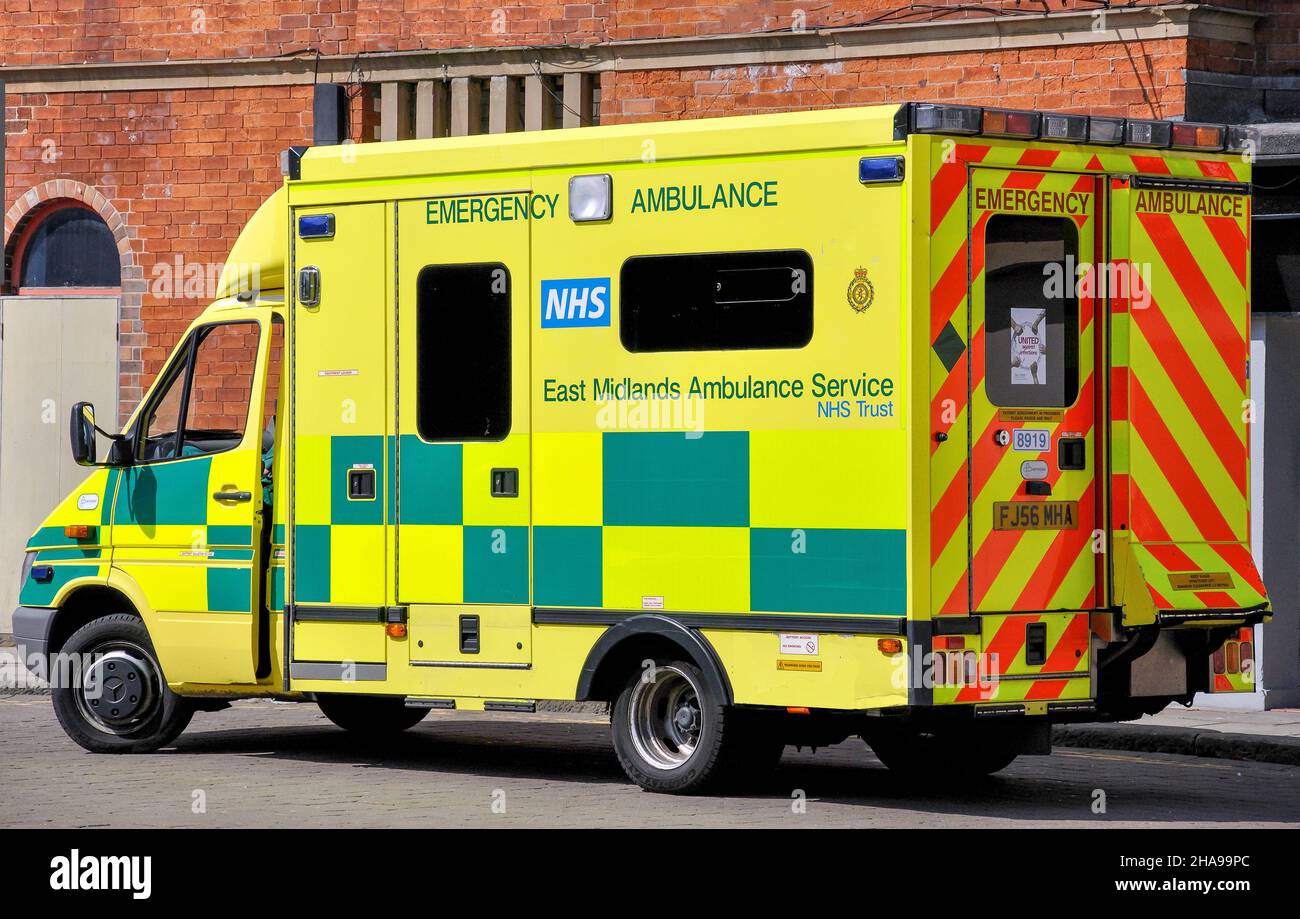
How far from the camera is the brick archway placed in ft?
62.4

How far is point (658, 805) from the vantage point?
10195mm

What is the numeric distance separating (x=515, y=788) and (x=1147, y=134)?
4.21 meters

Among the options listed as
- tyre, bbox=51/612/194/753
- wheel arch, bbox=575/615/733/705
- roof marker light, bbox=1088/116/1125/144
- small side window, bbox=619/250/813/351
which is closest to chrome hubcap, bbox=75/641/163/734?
tyre, bbox=51/612/194/753

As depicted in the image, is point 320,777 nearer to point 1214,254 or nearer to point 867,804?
point 867,804

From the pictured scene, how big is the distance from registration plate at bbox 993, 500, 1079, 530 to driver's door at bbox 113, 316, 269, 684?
3.91 meters

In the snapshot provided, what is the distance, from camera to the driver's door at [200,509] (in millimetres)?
11719

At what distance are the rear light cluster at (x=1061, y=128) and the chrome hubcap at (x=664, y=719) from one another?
8.93ft

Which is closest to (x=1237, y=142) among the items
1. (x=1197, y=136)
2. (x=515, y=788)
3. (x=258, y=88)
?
(x=1197, y=136)

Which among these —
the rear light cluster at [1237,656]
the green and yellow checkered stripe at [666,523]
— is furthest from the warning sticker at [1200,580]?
the green and yellow checkered stripe at [666,523]

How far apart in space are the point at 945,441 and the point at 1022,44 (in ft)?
22.3

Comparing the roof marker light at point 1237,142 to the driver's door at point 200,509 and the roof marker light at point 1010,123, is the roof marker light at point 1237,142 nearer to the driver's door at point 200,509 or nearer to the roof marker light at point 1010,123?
the roof marker light at point 1010,123

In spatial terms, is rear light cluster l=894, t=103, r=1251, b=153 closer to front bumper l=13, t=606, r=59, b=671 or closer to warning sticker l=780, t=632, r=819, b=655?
warning sticker l=780, t=632, r=819, b=655

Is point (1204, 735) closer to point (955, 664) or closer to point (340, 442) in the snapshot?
point (955, 664)
